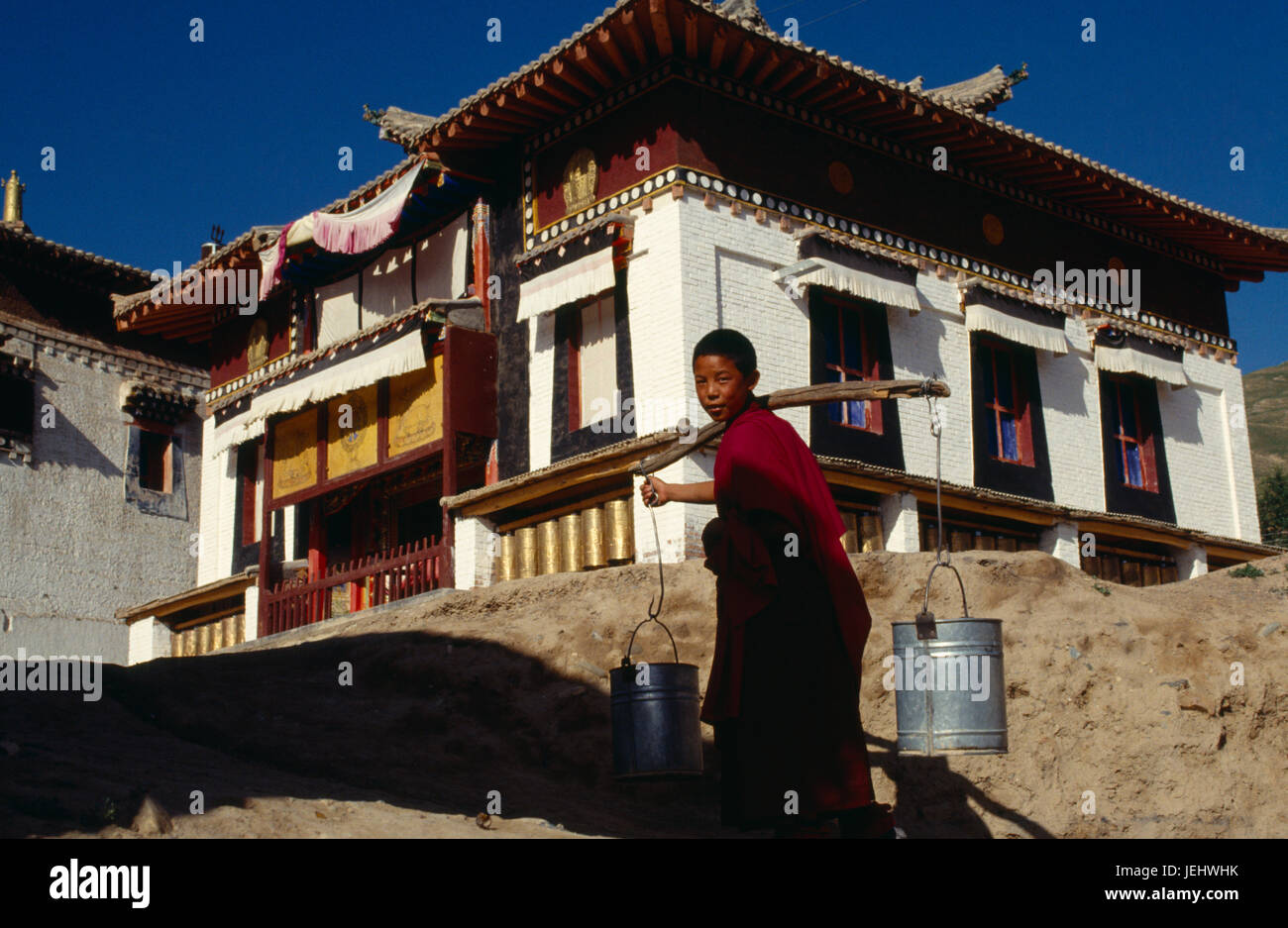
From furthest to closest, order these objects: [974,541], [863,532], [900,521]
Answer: [974,541] < [900,521] < [863,532]

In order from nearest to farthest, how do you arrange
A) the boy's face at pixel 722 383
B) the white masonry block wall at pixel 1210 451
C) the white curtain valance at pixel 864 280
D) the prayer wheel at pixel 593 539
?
the boy's face at pixel 722 383 < the prayer wheel at pixel 593 539 < the white curtain valance at pixel 864 280 < the white masonry block wall at pixel 1210 451

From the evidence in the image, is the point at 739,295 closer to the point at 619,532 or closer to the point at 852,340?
the point at 852,340

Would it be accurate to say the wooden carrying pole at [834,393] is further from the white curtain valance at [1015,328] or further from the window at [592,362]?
the white curtain valance at [1015,328]

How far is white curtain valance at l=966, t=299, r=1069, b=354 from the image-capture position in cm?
1705

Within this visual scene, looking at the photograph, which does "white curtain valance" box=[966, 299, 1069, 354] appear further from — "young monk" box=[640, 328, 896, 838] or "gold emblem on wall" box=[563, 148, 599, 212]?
"young monk" box=[640, 328, 896, 838]

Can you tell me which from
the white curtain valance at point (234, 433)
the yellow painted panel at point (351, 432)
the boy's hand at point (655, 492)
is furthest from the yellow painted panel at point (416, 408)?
the boy's hand at point (655, 492)

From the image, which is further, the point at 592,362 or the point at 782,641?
the point at 592,362

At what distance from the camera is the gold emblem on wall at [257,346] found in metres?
21.5

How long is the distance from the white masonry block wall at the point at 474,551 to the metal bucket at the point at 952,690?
9.81 meters

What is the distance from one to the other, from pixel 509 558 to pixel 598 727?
21.1ft

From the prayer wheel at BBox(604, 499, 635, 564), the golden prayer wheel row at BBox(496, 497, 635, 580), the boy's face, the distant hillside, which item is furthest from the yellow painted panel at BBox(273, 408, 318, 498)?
the distant hillside

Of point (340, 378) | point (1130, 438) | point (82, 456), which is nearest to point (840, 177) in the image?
point (1130, 438)

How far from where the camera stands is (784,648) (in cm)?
552

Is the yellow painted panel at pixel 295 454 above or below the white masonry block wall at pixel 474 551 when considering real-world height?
above
